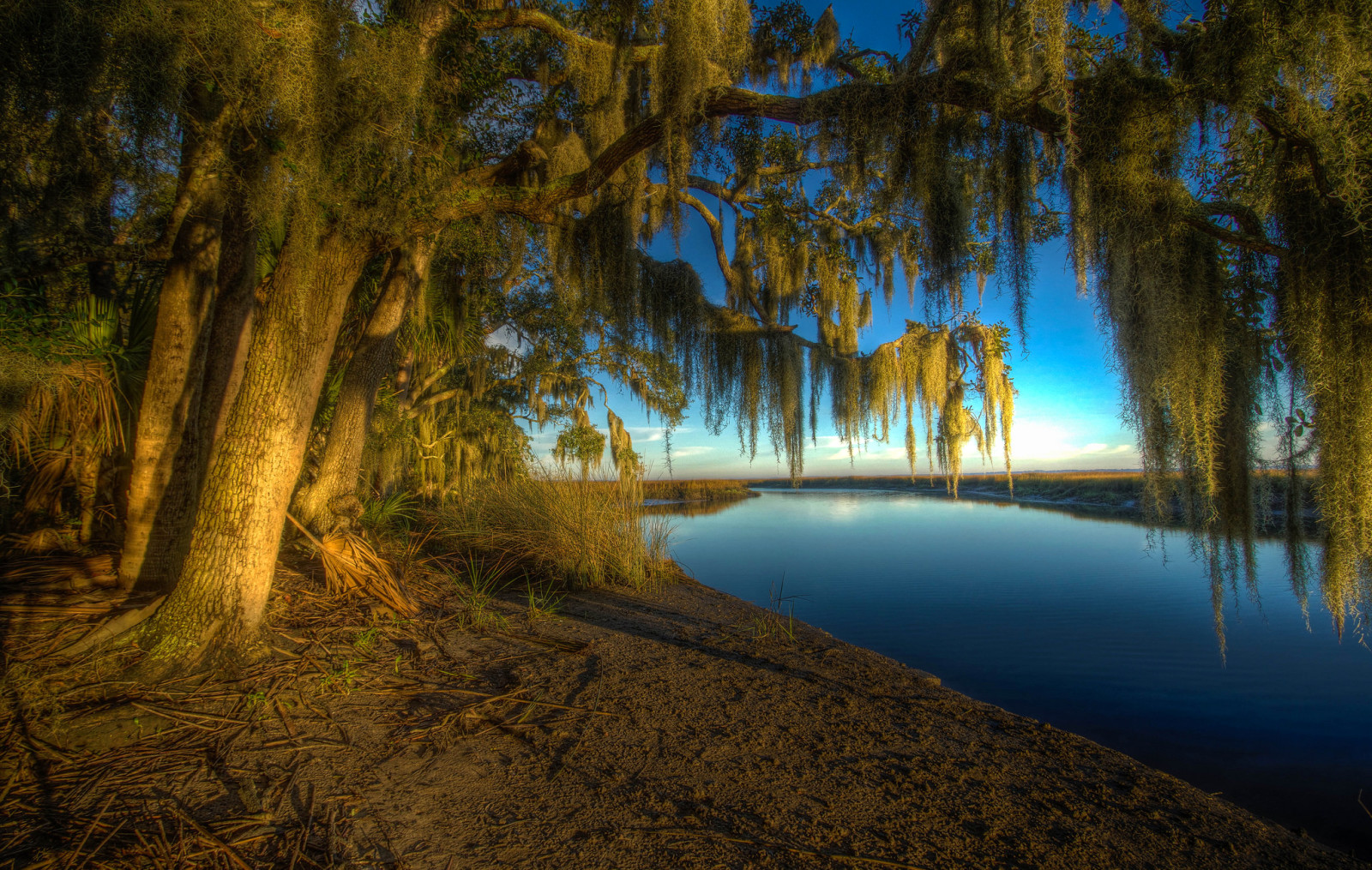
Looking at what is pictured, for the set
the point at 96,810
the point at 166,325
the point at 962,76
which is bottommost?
the point at 96,810

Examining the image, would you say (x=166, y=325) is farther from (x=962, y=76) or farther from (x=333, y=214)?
(x=962, y=76)

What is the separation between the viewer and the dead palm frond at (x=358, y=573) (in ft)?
10.6

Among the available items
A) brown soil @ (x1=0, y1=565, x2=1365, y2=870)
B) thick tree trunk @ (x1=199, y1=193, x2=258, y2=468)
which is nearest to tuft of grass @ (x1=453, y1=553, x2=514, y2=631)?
brown soil @ (x1=0, y1=565, x2=1365, y2=870)

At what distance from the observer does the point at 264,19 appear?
211 cm

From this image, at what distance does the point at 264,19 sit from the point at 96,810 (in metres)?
2.80

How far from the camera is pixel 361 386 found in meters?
3.97

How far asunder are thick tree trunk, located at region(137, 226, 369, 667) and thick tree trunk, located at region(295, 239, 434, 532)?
56.1 inches

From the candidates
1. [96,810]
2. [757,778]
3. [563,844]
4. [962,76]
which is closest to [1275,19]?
[962,76]

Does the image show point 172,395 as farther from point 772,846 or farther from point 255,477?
point 772,846

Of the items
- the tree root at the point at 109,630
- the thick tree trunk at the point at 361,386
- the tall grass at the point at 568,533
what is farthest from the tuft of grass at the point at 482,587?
the tree root at the point at 109,630

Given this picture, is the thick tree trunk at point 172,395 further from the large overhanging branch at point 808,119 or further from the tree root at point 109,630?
the large overhanging branch at point 808,119

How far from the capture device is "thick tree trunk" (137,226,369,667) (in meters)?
2.26

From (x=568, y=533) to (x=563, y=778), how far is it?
3.27m

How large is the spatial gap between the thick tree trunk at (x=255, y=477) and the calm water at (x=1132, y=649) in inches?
160
